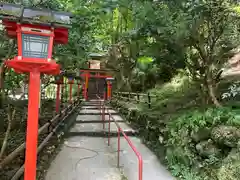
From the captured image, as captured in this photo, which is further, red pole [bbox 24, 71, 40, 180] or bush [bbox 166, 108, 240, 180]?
bush [bbox 166, 108, 240, 180]

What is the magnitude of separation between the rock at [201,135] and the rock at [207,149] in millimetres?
85

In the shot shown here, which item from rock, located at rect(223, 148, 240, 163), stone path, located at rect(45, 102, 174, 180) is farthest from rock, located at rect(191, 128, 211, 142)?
stone path, located at rect(45, 102, 174, 180)

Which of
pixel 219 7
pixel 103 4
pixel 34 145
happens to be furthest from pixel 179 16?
pixel 34 145

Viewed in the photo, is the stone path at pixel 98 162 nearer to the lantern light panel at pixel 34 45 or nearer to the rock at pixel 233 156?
the rock at pixel 233 156

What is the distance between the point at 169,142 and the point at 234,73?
3.10m

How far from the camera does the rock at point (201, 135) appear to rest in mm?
4039

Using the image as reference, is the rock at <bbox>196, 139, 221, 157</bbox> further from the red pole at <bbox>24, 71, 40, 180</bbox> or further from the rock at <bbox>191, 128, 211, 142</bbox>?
the red pole at <bbox>24, 71, 40, 180</bbox>

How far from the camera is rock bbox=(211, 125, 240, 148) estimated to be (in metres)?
3.57

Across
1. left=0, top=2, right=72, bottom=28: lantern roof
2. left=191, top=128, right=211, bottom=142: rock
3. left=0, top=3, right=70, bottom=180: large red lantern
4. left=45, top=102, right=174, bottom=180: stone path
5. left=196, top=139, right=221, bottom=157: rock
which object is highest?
left=0, top=2, right=72, bottom=28: lantern roof

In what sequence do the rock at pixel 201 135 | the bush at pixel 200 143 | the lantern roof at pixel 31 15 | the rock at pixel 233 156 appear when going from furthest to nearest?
the rock at pixel 201 135 → the bush at pixel 200 143 → the rock at pixel 233 156 → the lantern roof at pixel 31 15

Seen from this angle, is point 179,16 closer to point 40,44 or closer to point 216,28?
point 216,28

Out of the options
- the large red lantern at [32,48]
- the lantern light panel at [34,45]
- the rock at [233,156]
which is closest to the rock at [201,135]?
the rock at [233,156]

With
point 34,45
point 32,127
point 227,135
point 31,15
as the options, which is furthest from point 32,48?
point 227,135

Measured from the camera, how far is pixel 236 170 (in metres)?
3.25
